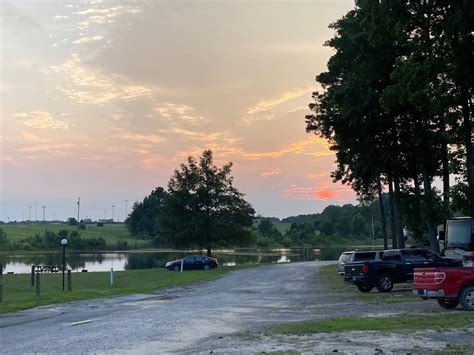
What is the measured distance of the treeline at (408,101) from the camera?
25.3 m

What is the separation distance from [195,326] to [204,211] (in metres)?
45.7

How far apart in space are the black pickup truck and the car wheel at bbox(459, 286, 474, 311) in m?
7.83

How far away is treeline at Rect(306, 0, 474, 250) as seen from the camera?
2533cm

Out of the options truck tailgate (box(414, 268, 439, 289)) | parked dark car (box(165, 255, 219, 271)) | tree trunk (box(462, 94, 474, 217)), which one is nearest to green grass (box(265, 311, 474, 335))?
truck tailgate (box(414, 268, 439, 289))

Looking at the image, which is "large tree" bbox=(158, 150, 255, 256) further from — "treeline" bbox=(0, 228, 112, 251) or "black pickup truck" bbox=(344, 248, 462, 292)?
"treeline" bbox=(0, 228, 112, 251)

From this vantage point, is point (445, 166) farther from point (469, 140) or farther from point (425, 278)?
point (425, 278)

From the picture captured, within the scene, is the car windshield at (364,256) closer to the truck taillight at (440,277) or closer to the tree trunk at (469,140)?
the tree trunk at (469,140)

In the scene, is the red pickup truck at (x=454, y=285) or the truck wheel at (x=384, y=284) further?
the truck wheel at (x=384, y=284)

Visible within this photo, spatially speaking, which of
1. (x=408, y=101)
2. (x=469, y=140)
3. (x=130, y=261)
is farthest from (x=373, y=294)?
(x=130, y=261)

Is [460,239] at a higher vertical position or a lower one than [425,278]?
higher

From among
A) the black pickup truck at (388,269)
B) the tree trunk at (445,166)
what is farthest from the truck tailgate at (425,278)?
the tree trunk at (445,166)

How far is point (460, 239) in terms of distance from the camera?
2428 centimetres

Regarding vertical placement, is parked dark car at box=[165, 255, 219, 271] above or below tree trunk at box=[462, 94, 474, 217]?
below

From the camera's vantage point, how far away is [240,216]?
59969 mm
